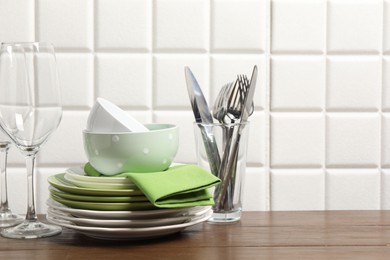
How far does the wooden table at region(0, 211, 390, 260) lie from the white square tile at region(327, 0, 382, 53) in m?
0.55

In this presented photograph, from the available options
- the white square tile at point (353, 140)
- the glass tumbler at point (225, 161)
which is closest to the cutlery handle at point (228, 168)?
the glass tumbler at point (225, 161)

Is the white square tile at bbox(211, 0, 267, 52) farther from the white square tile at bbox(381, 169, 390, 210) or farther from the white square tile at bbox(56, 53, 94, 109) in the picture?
the white square tile at bbox(381, 169, 390, 210)

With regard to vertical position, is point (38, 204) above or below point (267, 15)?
below

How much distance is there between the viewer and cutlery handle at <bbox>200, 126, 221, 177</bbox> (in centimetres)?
135

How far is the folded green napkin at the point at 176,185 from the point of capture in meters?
1.16

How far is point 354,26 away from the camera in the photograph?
70.0 inches

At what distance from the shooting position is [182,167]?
128 centimetres

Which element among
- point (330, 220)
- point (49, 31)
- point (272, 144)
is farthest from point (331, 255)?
point (49, 31)

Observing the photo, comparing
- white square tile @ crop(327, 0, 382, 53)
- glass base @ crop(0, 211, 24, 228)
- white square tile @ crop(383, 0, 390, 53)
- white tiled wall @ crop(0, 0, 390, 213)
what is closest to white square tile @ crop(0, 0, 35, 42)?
white tiled wall @ crop(0, 0, 390, 213)

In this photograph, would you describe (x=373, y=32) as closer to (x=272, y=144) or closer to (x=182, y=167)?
(x=272, y=144)

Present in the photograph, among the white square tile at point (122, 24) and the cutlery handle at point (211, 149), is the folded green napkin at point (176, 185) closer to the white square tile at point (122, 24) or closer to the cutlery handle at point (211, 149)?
the cutlery handle at point (211, 149)

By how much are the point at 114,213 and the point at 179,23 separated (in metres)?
0.70

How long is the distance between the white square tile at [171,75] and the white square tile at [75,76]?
0.50 ft

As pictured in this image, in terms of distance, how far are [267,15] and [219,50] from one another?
0.14 metres
